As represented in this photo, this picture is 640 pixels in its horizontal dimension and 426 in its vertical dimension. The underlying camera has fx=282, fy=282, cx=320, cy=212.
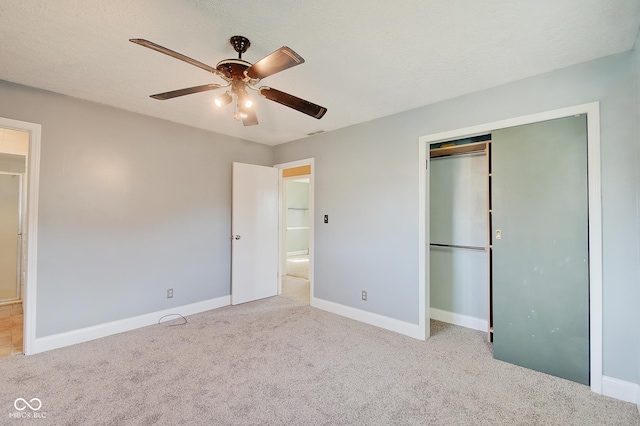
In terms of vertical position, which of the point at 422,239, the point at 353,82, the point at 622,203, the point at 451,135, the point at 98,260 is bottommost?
the point at 98,260

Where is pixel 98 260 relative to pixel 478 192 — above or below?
below

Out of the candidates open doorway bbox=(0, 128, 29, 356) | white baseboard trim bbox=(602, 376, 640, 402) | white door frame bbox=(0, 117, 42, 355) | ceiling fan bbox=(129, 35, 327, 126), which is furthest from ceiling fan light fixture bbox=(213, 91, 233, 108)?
open doorway bbox=(0, 128, 29, 356)

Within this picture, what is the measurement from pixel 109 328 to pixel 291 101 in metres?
3.07

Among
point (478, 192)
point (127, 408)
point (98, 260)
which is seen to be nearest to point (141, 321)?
point (98, 260)

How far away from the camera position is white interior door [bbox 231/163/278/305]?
4102 mm

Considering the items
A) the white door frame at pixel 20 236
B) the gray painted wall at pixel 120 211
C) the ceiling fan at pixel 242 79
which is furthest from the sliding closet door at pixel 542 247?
the white door frame at pixel 20 236

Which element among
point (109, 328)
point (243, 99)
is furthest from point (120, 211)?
point (243, 99)

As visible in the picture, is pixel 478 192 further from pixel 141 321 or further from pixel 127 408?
pixel 141 321

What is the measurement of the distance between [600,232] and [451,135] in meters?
1.39

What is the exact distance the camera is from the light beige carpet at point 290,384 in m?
1.81

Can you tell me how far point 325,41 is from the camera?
189 centimetres

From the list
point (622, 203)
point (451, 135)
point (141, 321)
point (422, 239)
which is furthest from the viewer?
point (141, 321)

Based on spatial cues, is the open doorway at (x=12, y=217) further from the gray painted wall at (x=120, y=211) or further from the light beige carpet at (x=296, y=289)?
the light beige carpet at (x=296, y=289)

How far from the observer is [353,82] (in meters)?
2.48
